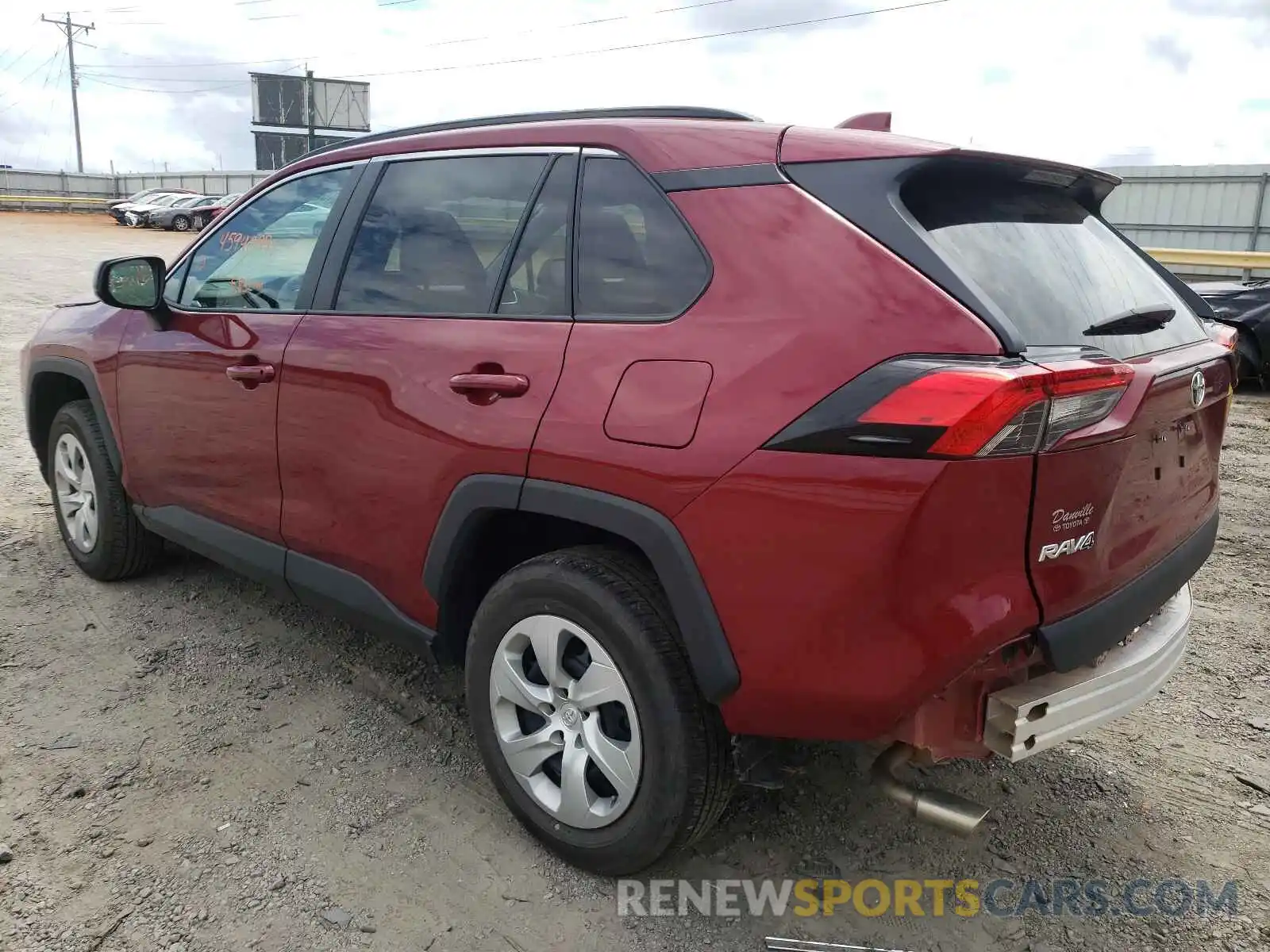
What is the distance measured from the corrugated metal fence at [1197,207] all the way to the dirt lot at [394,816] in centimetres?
1995

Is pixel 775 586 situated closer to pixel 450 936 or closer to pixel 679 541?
pixel 679 541

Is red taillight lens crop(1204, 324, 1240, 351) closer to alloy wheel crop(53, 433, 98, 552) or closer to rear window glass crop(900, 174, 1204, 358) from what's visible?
rear window glass crop(900, 174, 1204, 358)

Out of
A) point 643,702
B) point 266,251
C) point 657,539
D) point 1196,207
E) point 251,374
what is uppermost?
point 1196,207

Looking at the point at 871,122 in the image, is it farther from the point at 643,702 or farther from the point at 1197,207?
the point at 1197,207

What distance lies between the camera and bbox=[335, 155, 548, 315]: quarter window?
8.80ft

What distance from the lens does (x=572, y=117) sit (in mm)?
2746

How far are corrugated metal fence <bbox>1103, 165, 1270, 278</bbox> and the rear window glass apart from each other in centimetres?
1989

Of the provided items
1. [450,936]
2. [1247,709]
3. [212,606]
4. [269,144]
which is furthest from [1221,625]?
[269,144]

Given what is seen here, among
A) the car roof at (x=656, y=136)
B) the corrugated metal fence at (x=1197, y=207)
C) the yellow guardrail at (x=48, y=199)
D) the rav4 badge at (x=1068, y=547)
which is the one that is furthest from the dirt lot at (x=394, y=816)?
the yellow guardrail at (x=48, y=199)

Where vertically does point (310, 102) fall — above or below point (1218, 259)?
above

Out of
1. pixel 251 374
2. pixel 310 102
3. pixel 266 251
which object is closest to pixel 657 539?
pixel 251 374

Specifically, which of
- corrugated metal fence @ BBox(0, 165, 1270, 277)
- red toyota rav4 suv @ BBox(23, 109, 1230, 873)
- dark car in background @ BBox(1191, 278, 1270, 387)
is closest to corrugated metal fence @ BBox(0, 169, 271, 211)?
corrugated metal fence @ BBox(0, 165, 1270, 277)

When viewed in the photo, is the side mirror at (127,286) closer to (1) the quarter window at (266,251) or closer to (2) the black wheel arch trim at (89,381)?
(1) the quarter window at (266,251)

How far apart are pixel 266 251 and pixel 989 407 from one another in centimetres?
269
